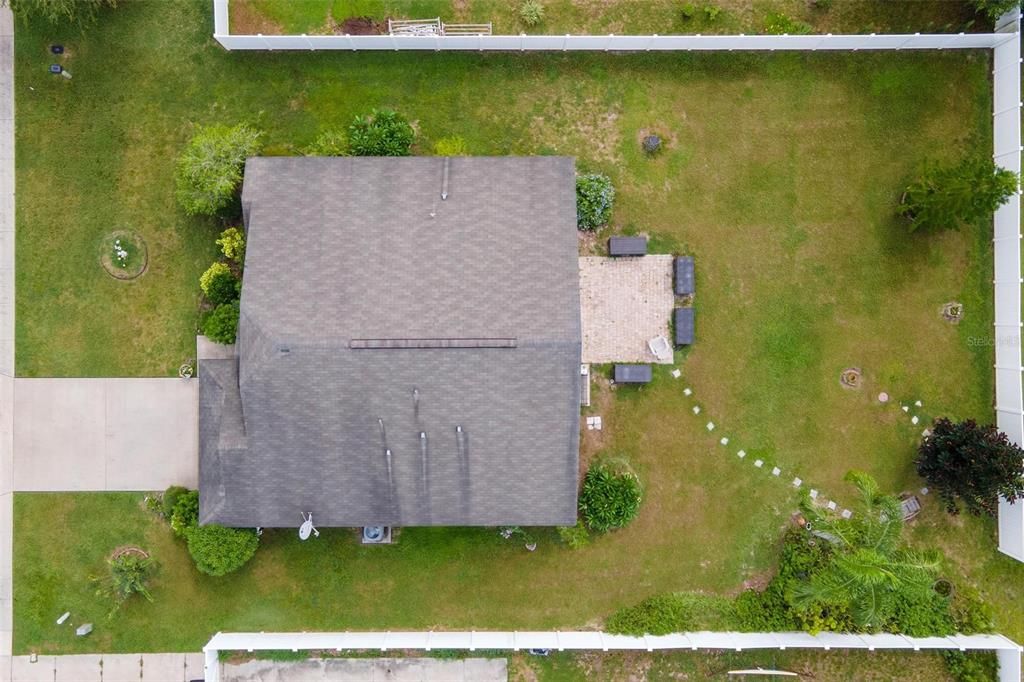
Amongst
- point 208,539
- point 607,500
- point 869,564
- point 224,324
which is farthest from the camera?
point 607,500

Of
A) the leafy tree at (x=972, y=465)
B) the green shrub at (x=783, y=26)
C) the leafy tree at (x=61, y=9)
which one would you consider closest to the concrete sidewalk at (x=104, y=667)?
the leafy tree at (x=61, y=9)

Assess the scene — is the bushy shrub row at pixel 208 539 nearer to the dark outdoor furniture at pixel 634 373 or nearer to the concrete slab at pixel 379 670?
the concrete slab at pixel 379 670

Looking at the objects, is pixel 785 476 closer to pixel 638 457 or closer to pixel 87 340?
pixel 638 457

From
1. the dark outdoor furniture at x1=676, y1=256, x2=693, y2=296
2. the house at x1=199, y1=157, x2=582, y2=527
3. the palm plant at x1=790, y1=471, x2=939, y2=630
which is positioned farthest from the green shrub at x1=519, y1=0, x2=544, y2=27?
the palm plant at x1=790, y1=471, x2=939, y2=630

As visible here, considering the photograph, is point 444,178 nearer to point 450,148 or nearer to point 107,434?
point 450,148

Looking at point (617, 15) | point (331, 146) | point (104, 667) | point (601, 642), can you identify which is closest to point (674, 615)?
point (601, 642)

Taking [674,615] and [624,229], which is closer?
[674,615]

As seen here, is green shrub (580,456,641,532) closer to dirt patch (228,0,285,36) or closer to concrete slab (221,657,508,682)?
concrete slab (221,657,508,682)
